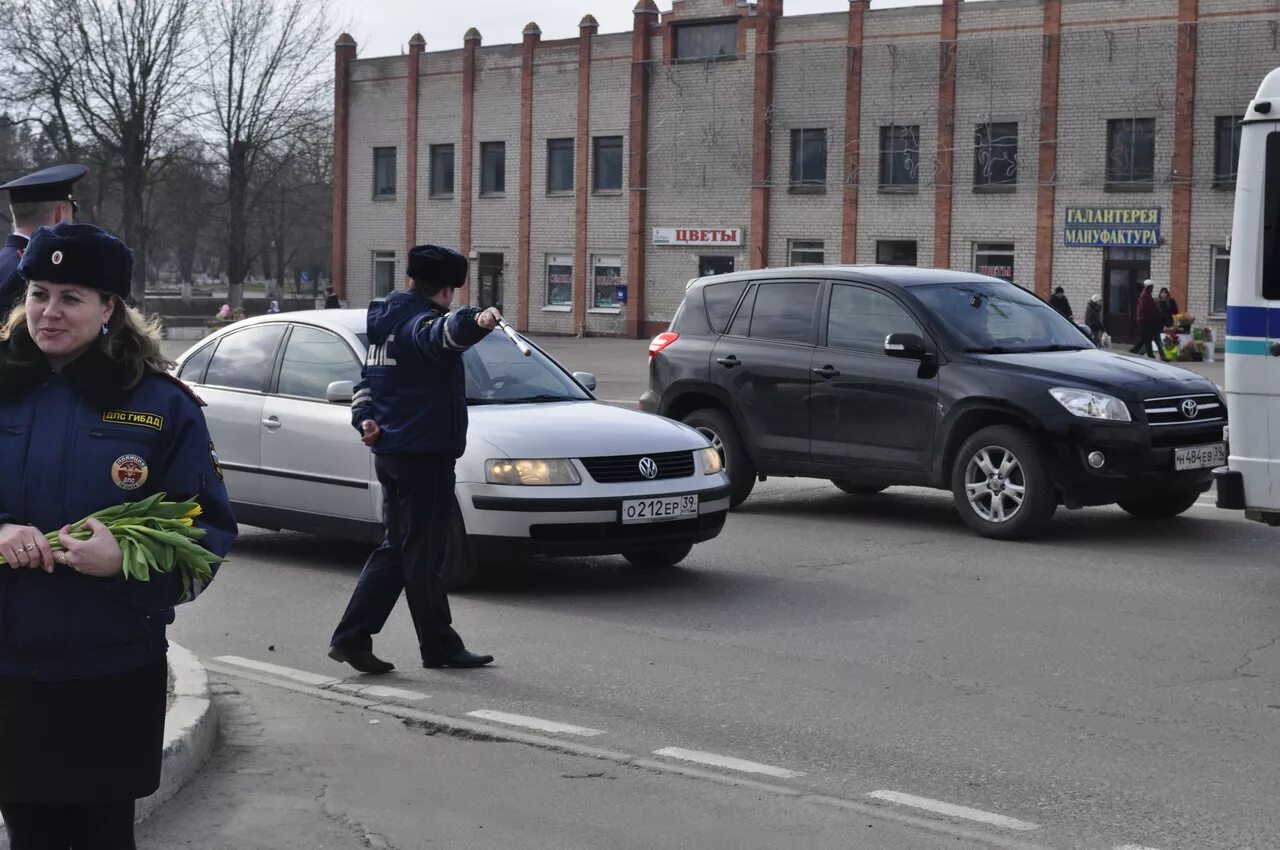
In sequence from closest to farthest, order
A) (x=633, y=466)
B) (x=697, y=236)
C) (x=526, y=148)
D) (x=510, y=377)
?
1. (x=633, y=466)
2. (x=510, y=377)
3. (x=697, y=236)
4. (x=526, y=148)

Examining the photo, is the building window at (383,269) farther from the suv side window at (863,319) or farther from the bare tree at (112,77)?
the suv side window at (863,319)

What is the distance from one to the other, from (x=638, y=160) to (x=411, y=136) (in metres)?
9.60

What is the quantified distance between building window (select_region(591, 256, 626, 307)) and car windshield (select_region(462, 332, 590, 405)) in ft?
137

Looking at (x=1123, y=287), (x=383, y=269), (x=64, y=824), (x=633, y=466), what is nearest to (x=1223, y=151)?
(x=1123, y=287)

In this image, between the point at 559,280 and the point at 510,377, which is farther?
the point at 559,280

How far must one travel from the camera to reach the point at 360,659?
7.55 meters

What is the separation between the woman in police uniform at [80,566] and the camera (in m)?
3.51

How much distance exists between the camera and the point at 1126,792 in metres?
5.74

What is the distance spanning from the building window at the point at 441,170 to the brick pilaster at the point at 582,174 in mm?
5406

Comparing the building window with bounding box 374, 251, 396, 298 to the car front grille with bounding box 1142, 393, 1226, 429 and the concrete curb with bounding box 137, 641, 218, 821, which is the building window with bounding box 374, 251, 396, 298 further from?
the concrete curb with bounding box 137, 641, 218, 821

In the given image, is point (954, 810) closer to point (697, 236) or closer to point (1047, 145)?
point (1047, 145)

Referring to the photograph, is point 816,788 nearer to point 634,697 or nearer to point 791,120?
point 634,697

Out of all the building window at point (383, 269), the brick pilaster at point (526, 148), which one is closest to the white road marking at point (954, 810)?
the brick pilaster at point (526, 148)

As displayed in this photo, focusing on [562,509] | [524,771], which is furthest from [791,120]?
[524,771]
